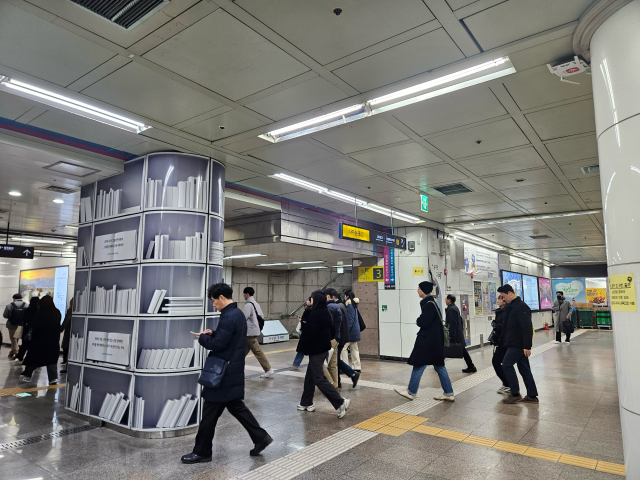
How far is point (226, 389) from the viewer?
3.56 meters

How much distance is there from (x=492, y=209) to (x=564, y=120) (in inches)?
173

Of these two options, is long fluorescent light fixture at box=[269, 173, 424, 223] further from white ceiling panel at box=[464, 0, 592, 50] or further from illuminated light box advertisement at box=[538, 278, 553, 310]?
illuminated light box advertisement at box=[538, 278, 553, 310]

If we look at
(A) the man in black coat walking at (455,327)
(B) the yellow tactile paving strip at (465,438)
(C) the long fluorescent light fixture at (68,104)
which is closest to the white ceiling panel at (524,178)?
(A) the man in black coat walking at (455,327)

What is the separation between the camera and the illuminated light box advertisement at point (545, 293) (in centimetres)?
2002

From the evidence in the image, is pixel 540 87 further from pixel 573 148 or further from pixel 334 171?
pixel 334 171

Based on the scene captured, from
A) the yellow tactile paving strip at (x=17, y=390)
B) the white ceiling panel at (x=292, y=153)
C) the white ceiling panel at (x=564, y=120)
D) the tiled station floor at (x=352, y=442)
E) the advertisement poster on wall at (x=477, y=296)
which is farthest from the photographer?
the advertisement poster on wall at (x=477, y=296)

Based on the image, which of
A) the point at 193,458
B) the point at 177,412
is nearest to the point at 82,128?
the point at 177,412

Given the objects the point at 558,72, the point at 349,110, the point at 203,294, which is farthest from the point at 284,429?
the point at 558,72

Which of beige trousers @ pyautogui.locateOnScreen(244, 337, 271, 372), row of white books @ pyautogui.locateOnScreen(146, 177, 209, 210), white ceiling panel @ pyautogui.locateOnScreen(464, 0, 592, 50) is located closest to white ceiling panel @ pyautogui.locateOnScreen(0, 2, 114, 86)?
row of white books @ pyautogui.locateOnScreen(146, 177, 209, 210)

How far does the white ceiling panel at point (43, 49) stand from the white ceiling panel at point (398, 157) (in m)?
3.09

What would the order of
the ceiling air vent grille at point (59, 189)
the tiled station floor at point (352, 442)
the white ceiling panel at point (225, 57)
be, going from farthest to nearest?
the ceiling air vent grille at point (59, 189), the tiled station floor at point (352, 442), the white ceiling panel at point (225, 57)

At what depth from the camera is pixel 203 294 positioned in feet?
15.9

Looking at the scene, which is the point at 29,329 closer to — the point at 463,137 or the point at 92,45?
the point at 92,45

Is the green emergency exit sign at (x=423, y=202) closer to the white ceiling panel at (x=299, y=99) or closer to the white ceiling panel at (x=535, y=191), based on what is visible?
the white ceiling panel at (x=535, y=191)
